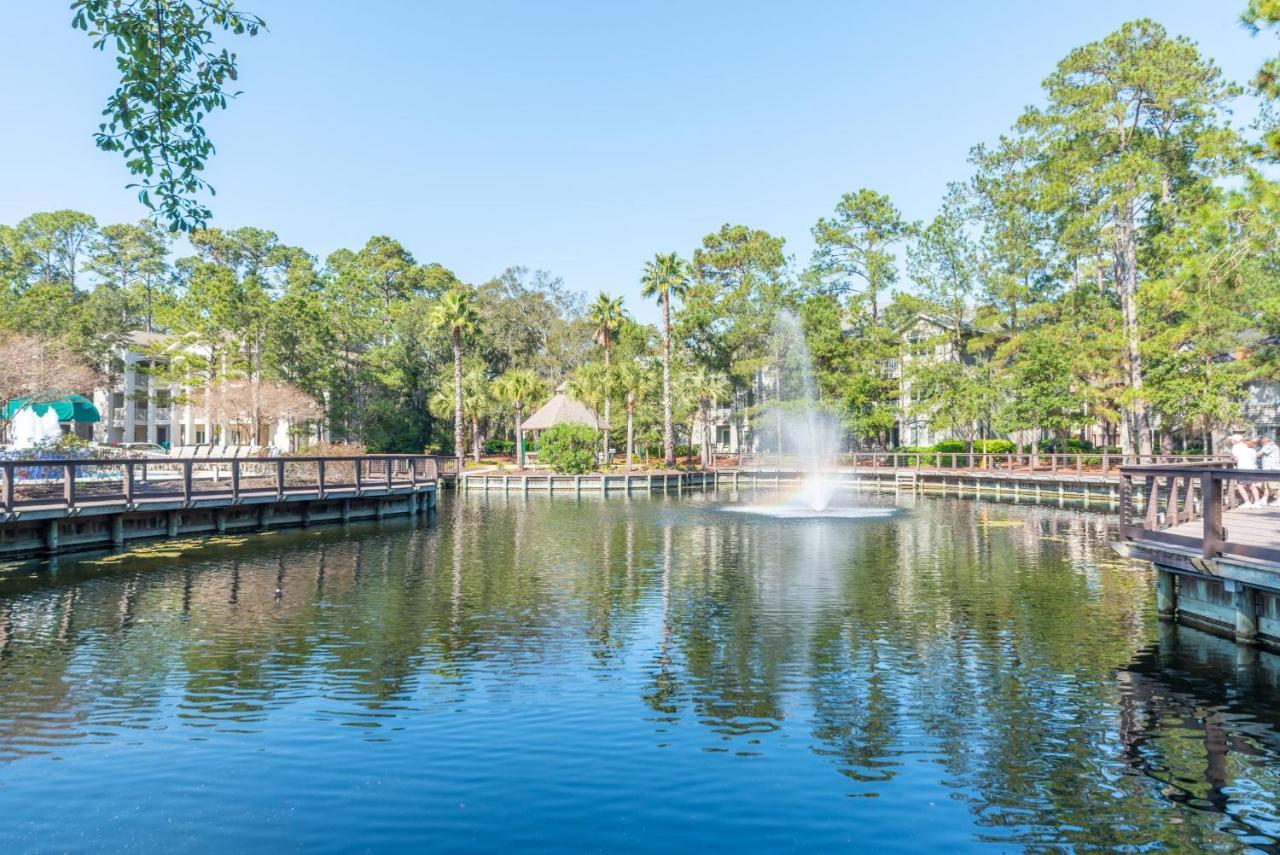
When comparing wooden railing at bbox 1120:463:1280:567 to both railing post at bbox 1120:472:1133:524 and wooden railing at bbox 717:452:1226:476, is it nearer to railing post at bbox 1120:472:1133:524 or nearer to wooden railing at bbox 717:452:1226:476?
railing post at bbox 1120:472:1133:524

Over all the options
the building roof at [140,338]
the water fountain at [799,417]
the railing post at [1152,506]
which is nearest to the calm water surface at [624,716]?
the railing post at [1152,506]

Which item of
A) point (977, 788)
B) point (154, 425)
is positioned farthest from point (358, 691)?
point (154, 425)

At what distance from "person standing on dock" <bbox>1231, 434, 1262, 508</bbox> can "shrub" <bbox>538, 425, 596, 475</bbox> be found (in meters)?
38.0

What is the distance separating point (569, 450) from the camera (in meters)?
54.8

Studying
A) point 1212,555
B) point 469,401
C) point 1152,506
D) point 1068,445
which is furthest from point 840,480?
point 1212,555

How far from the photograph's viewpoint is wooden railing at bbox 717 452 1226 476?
45.8 metres

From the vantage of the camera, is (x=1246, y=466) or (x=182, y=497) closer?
(x=1246, y=466)

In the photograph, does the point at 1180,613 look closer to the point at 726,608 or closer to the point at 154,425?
the point at 726,608

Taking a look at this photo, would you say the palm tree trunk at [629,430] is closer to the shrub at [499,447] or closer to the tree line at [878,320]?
the tree line at [878,320]

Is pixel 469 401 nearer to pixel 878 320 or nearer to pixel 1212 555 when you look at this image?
pixel 878 320

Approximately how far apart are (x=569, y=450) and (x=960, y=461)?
25912mm

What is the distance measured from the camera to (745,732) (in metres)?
9.29

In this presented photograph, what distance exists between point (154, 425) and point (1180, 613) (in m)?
82.0

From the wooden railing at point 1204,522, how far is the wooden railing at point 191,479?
23135 millimetres
